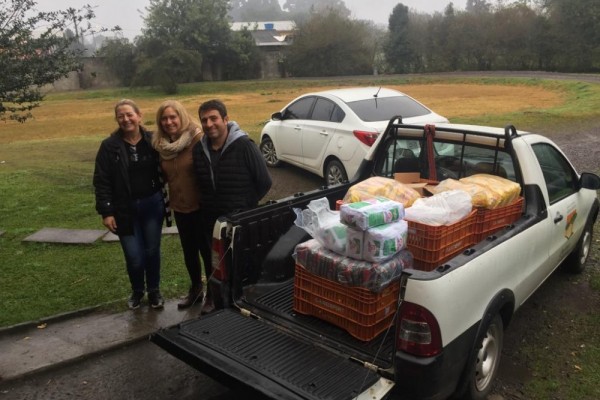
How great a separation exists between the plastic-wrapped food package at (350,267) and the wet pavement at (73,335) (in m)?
1.82

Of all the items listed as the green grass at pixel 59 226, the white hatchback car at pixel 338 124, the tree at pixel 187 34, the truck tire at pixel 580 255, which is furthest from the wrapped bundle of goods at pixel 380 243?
the tree at pixel 187 34

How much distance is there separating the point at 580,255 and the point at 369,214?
10.9 ft

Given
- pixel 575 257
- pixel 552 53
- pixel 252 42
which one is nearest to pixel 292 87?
pixel 252 42

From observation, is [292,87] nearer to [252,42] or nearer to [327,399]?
[252,42]

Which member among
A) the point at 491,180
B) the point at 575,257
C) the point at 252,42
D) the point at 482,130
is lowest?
the point at 575,257

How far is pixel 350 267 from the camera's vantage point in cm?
288

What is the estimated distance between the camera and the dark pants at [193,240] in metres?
4.33

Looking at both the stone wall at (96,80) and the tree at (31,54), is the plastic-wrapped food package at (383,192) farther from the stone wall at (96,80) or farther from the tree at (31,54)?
the stone wall at (96,80)

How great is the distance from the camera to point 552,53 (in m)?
48.0

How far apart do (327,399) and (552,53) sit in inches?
2091

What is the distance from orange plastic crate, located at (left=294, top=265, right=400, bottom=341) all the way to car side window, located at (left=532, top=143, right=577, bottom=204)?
76.7 inches

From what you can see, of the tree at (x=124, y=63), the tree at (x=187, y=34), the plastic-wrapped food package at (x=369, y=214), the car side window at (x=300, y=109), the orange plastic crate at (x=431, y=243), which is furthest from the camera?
the tree at (x=124, y=63)

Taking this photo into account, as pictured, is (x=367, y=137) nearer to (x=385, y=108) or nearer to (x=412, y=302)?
(x=385, y=108)

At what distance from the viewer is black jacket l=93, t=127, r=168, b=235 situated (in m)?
4.01
